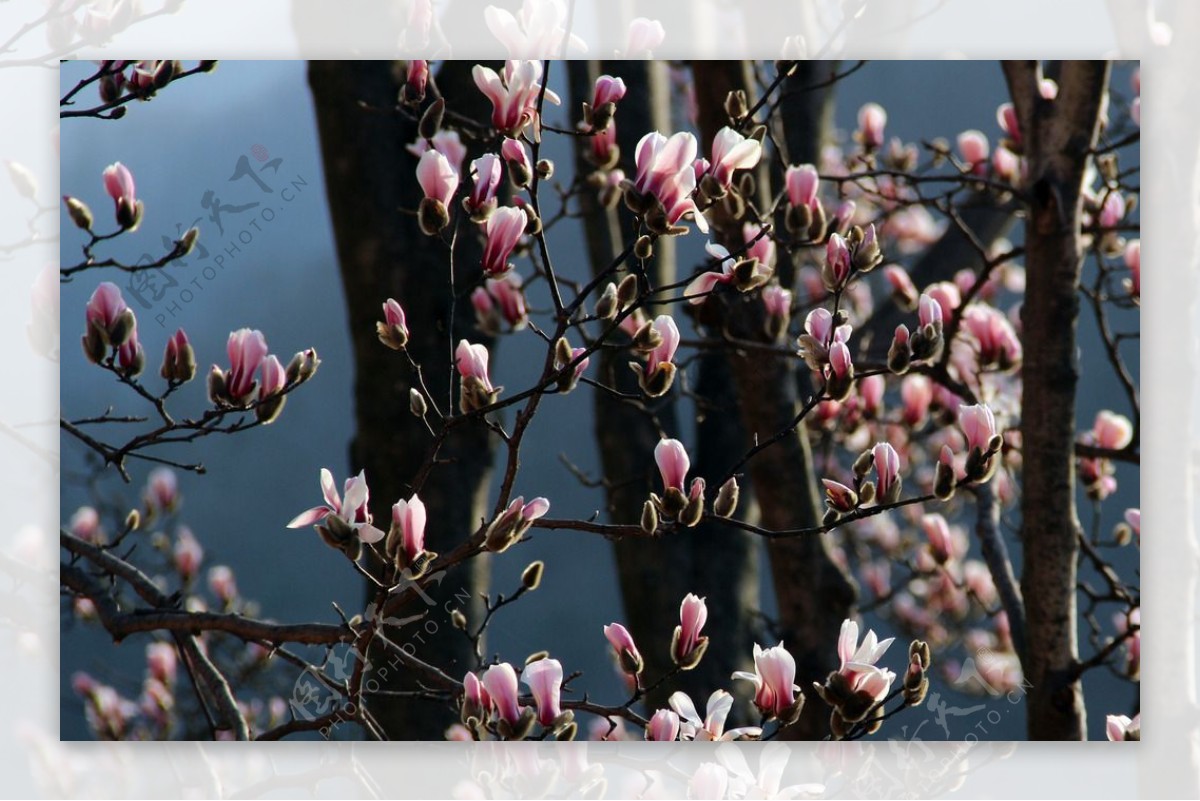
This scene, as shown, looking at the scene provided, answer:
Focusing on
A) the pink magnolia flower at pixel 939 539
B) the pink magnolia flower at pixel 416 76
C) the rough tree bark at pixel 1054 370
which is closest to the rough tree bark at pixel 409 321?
the pink magnolia flower at pixel 416 76

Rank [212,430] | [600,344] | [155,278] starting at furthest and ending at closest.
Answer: [155,278] < [212,430] < [600,344]

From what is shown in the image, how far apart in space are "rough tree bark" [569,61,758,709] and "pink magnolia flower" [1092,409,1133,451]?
0.47 m

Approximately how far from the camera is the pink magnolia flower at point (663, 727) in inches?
49.6

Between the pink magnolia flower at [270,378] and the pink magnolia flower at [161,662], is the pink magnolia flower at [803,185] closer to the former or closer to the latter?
the pink magnolia flower at [270,378]

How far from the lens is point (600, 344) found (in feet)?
3.43

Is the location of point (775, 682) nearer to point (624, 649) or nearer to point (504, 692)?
point (624, 649)

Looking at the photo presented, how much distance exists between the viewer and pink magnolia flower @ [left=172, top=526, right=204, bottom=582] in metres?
1.32

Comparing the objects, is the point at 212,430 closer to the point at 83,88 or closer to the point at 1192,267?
the point at 83,88

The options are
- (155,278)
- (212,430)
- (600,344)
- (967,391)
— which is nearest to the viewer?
(600,344)

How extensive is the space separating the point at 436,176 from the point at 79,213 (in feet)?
1.60

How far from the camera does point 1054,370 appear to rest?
4.54 feet

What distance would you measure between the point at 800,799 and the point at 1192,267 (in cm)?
78

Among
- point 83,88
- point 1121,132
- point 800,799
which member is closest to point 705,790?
point 800,799

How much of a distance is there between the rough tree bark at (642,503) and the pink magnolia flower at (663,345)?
33cm
